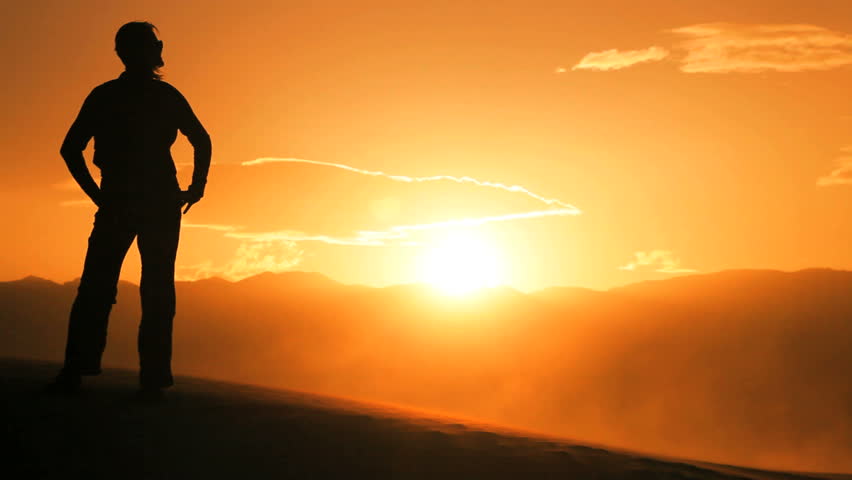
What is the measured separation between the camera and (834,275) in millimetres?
149375

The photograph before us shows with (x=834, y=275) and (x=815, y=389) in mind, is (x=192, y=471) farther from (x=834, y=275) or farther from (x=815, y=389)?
(x=834, y=275)

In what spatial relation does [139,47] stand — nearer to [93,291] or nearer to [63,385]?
[93,291]

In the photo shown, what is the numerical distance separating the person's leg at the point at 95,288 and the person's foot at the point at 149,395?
1.57ft

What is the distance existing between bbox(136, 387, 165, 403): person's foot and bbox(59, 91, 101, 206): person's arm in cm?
197

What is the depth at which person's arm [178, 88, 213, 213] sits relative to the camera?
8586 millimetres

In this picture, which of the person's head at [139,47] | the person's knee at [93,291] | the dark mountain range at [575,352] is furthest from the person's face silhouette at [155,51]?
the dark mountain range at [575,352]

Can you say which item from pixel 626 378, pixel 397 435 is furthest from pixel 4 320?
pixel 397 435

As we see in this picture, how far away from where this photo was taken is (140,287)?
8219 millimetres

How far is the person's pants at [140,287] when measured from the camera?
26.7 ft

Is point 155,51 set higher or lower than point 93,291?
higher

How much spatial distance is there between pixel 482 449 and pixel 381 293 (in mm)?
158149

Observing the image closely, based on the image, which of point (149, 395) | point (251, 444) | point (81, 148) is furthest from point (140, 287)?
point (251, 444)

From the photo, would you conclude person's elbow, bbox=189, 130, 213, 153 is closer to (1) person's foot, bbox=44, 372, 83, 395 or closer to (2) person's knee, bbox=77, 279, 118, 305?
(2) person's knee, bbox=77, 279, 118, 305

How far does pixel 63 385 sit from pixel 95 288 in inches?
40.0
